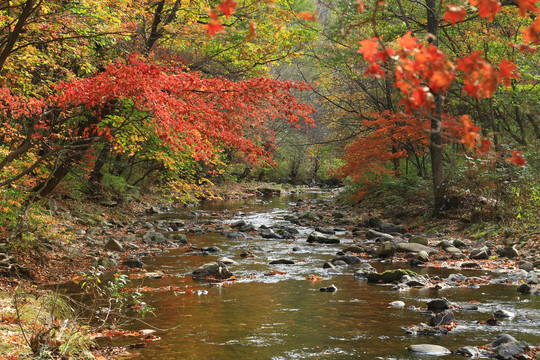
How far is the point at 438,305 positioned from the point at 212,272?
14.3 feet

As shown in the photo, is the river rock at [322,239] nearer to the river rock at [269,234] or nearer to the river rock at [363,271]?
the river rock at [269,234]

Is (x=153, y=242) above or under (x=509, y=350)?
under

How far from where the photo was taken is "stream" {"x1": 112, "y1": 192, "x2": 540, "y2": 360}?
5031mm

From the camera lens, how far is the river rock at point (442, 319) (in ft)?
18.6

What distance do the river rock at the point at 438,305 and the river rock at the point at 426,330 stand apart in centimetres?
92

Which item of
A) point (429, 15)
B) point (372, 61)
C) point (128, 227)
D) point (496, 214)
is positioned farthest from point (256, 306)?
point (429, 15)

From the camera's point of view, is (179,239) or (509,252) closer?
(509,252)

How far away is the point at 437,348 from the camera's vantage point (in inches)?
190

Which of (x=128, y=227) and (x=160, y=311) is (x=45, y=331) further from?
(x=128, y=227)

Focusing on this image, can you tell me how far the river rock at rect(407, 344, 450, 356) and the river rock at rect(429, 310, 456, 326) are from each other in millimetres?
859

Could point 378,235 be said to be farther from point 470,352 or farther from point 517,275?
point 470,352

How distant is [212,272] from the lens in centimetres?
905

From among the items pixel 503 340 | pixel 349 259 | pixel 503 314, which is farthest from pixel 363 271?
pixel 503 340

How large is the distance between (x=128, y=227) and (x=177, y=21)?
6927mm
